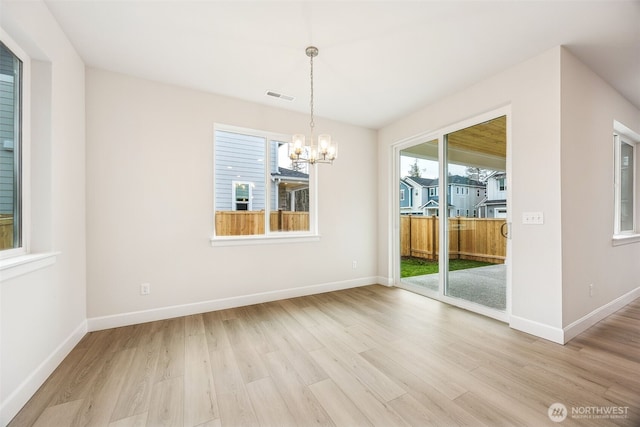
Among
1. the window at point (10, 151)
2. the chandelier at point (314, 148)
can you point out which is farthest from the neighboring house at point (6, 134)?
the chandelier at point (314, 148)

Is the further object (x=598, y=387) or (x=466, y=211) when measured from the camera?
(x=466, y=211)

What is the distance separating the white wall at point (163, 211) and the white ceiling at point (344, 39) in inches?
13.7

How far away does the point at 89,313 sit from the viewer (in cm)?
267

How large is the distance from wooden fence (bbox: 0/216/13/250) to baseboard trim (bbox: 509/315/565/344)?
4402mm

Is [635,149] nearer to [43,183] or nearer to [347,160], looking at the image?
[347,160]

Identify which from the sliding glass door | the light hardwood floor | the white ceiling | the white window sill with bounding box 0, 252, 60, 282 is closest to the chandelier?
the white ceiling

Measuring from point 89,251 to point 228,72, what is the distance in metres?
2.42

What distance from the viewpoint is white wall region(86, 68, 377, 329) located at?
2727 millimetres

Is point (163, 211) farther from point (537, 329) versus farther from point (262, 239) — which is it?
point (537, 329)

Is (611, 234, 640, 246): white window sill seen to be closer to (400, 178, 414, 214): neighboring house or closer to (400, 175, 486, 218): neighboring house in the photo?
(400, 175, 486, 218): neighboring house

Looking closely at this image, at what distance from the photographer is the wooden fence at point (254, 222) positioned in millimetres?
3455

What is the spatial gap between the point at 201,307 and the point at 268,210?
1.54 metres

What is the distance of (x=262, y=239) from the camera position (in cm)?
358

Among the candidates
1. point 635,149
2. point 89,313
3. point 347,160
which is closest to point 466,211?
point 347,160
